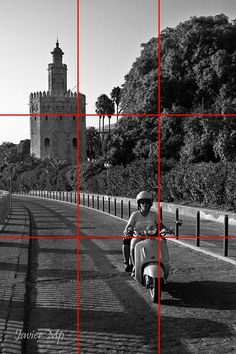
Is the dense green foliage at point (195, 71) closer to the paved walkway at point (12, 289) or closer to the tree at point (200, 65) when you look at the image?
the tree at point (200, 65)

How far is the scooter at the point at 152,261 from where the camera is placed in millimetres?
7702

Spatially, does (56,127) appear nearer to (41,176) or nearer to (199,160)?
(41,176)

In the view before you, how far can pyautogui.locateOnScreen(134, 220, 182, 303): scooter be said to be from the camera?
7.70 metres

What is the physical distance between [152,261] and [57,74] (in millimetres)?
136866

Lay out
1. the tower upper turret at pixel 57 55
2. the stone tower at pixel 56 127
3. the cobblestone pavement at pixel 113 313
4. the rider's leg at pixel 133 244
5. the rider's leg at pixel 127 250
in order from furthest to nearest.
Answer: the tower upper turret at pixel 57 55 < the stone tower at pixel 56 127 < the rider's leg at pixel 127 250 < the rider's leg at pixel 133 244 < the cobblestone pavement at pixel 113 313

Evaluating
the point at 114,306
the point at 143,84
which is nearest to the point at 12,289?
the point at 114,306

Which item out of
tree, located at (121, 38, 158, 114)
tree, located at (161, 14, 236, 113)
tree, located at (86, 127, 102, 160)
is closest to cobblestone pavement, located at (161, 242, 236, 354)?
tree, located at (161, 14, 236, 113)

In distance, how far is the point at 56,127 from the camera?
13000cm

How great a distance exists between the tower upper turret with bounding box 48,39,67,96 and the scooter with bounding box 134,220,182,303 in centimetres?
13420

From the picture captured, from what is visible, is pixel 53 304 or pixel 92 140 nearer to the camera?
pixel 53 304

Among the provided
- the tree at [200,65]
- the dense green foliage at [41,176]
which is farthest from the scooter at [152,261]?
the dense green foliage at [41,176]

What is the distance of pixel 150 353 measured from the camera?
563 centimetres

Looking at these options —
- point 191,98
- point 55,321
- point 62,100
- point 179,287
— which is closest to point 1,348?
point 55,321

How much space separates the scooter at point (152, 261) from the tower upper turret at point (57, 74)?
5283 inches
